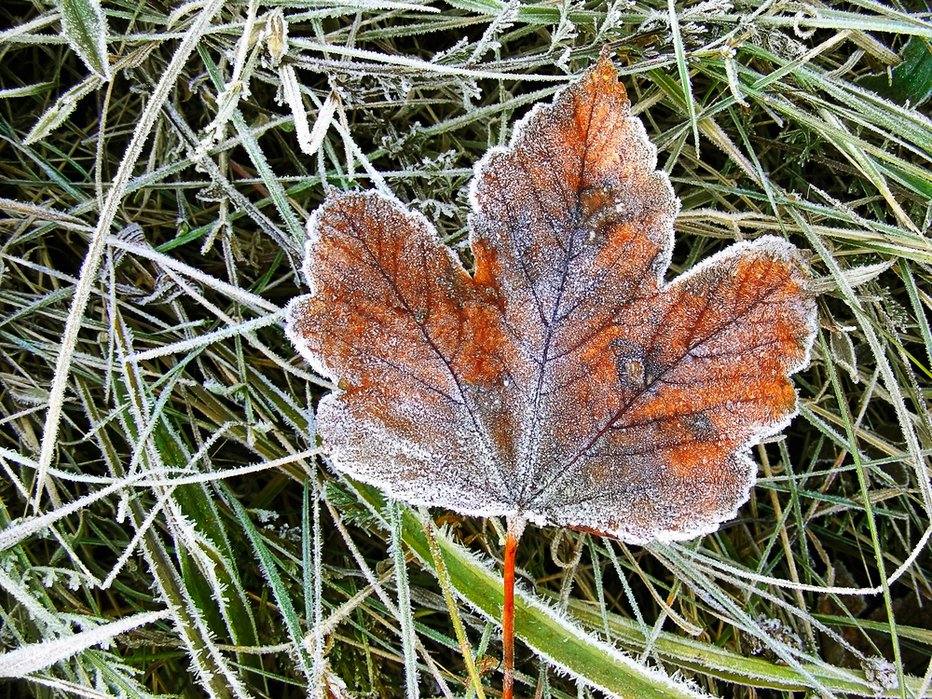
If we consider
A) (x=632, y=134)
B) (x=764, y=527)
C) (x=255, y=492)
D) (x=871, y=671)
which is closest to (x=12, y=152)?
(x=255, y=492)

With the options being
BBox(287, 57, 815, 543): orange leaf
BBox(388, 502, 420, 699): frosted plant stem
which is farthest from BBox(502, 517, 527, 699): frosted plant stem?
BBox(388, 502, 420, 699): frosted plant stem

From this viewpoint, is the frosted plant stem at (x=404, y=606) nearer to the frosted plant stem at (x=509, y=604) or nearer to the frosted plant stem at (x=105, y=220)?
the frosted plant stem at (x=509, y=604)

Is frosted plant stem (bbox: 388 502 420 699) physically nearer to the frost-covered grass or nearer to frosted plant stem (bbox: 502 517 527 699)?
the frost-covered grass

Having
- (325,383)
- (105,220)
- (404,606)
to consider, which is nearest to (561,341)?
(325,383)

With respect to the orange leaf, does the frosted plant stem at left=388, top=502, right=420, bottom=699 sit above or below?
below

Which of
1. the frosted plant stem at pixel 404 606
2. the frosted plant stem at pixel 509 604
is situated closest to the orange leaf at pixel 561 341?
the frosted plant stem at pixel 509 604

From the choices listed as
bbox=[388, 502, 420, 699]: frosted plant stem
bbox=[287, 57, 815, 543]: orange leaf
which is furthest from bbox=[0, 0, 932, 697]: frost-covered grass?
bbox=[287, 57, 815, 543]: orange leaf

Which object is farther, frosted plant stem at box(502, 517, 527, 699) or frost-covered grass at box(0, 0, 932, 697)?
frost-covered grass at box(0, 0, 932, 697)
